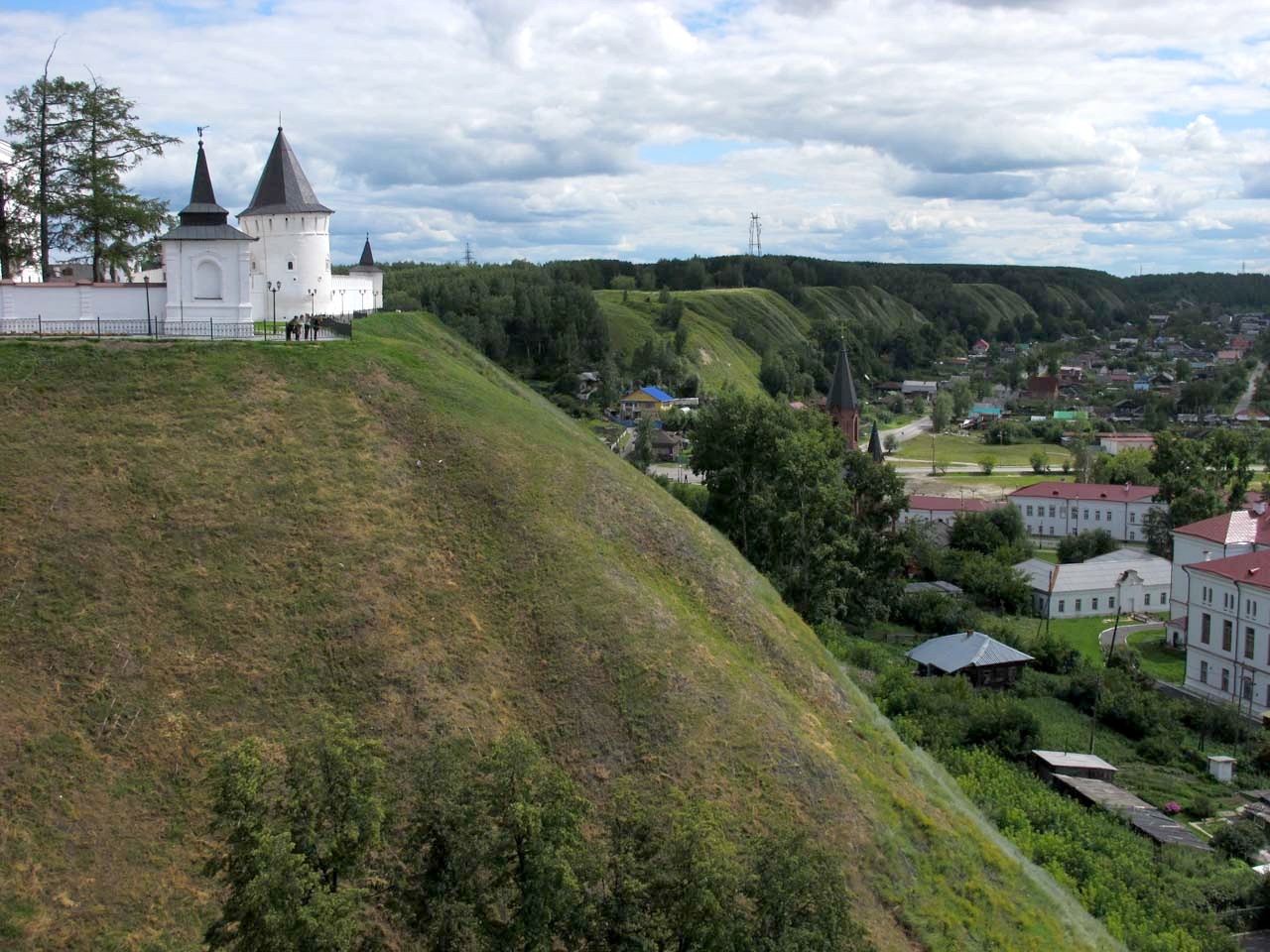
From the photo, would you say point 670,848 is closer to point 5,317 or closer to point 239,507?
point 239,507

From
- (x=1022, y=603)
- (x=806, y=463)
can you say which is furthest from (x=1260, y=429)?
(x=806, y=463)

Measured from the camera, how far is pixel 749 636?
25625 millimetres

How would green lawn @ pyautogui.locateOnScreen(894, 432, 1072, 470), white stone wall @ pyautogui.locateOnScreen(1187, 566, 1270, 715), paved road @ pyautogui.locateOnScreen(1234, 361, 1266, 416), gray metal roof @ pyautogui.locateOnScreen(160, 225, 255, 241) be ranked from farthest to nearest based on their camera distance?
paved road @ pyautogui.locateOnScreen(1234, 361, 1266, 416), green lawn @ pyautogui.locateOnScreen(894, 432, 1072, 470), white stone wall @ pyautogui.locateOnScreen(1187, 566, 1270, 715), gray metal roof @ pyautogui.locateOnScreen(160, 225, 255, 241)

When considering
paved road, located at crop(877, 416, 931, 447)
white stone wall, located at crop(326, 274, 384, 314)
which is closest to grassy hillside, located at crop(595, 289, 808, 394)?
paved road, located at crop(877, 416, 931, 447)

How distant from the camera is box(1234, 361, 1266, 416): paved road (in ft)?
Result: 467

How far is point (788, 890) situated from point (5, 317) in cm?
2632

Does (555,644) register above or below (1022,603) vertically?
above

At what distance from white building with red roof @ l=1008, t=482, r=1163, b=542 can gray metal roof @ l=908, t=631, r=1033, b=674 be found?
32.8m

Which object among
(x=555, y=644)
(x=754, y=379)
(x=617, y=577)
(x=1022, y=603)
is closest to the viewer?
(x=555, y=644)

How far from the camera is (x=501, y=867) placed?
13672 millimetres

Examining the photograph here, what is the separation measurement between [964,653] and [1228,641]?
1090cm

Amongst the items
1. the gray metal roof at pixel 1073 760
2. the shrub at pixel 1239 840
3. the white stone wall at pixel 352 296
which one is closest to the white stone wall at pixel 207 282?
the white stone wall at pixel 352 296

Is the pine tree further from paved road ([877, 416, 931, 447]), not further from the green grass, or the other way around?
paved road ([877, 416, 931, 447])

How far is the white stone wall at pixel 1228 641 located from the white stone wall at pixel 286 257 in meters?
37.2
